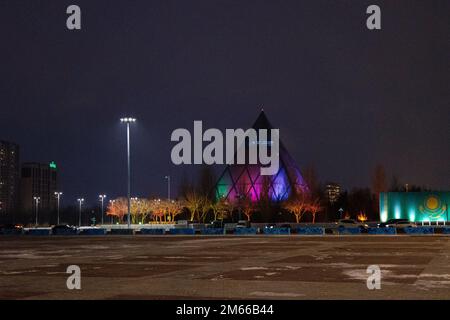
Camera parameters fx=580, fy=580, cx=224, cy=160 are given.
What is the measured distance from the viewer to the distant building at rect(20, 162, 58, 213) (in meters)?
167

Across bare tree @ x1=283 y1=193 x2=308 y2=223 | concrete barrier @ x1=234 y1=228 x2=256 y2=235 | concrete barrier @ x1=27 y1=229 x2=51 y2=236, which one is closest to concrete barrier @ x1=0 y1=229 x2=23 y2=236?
concrete barrier @ x1=27 y1=229 x2=51 y2=236

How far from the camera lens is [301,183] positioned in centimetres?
10888

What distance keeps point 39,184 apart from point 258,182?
91.6 m

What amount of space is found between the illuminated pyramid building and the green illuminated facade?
2455cm

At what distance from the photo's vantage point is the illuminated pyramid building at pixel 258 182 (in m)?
103

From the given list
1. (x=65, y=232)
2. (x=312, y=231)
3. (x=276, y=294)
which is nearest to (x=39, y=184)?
(x=65, y=232)

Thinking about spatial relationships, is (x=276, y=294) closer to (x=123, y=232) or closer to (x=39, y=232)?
(x=123, y=232)

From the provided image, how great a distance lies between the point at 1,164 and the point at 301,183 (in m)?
87.6

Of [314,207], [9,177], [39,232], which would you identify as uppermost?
[9,177]

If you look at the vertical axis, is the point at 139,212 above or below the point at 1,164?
below

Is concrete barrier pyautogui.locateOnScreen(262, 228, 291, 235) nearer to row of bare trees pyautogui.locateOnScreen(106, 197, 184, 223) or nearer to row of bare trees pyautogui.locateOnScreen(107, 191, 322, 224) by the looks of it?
row of bare trees pyautogui.locateOnScreen(107, 191, 322, 224)

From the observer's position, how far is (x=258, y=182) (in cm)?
11038
